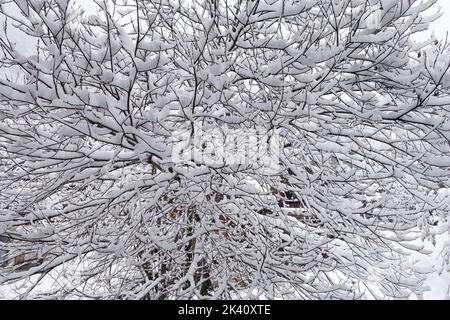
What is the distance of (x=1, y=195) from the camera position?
401cm

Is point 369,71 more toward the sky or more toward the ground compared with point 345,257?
more toward the sky

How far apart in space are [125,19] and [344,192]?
384 cm

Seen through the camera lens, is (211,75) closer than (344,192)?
Yes

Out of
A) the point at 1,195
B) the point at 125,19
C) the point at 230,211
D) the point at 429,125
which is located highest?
the point at 125,19

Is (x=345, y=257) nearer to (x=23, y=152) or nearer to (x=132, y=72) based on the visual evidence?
(x=132, y=72)

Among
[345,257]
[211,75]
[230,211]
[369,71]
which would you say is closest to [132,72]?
[211,75]

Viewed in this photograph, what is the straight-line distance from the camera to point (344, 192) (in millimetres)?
3652

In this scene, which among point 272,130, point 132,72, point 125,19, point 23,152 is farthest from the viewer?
point 125,19

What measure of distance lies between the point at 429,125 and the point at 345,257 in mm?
1832

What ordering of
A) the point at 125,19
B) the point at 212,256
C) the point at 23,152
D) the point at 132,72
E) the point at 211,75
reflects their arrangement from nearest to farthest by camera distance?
the point at 132,72, the point at 211,75, the point at 23,152, the point at 212,256, the point at 125,19

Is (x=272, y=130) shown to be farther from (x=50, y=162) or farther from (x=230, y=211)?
(x=50, y=162)

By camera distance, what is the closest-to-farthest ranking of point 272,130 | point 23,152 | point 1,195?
point 23,152, point 272,130, point 1,195
